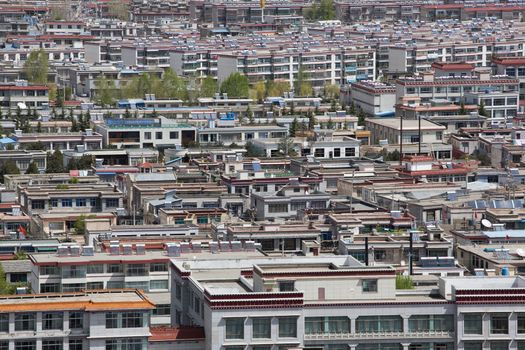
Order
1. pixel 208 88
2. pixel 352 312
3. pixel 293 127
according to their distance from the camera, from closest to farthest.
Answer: pixel 352 312 < pixel 293 127 < pixel 208 88

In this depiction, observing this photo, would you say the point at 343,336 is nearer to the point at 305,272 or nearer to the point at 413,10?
the point at 305,272

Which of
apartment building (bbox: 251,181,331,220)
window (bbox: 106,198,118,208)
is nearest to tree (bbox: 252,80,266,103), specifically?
window (bbox: 106,198,118,208)

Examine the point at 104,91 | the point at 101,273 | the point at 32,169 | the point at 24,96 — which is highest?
the point at 101,273

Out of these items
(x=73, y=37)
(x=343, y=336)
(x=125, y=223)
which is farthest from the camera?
(x=73, y=37)

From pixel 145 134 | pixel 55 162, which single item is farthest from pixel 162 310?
pixel 145 134

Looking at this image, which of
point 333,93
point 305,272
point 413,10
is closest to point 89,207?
point 305,272

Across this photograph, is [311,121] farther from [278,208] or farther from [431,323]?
[431,323]

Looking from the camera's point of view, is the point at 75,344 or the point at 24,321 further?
the point at 75,344
